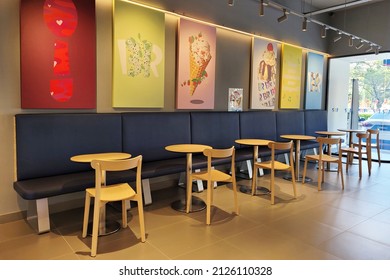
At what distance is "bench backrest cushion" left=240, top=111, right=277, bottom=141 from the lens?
5.87 m

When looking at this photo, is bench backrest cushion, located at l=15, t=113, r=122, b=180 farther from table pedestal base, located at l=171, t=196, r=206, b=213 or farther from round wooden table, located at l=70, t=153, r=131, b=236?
table pedestal base, located at l=171, t=196, r=206, b=213

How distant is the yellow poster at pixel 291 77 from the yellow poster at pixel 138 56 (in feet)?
10.7

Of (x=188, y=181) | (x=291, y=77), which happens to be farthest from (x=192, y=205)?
(x=291, y=77)

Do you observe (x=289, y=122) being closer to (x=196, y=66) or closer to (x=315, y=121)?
(x=315, y=121)

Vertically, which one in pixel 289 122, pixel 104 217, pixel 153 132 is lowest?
pixel 104 217

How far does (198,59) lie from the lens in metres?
5.15

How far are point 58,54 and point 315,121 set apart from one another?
241 inches

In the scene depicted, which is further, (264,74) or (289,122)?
(289,122)

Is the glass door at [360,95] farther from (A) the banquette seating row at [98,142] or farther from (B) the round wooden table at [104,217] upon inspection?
(B) the round wooden table at [104,217]

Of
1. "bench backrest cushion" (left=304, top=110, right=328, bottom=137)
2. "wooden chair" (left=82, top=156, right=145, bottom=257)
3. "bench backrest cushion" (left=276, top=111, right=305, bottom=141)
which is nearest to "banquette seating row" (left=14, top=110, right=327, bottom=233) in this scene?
"wooden chair" (left=82, top=156, right=145, bottom=257)

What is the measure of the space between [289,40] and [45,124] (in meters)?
5.50

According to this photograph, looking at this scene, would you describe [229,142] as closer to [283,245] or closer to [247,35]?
[247,35]

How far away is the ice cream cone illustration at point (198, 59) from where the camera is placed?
5062mm

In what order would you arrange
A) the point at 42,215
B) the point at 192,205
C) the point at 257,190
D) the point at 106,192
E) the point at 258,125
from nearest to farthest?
1. the point at 106,192
2. the point at 42,215
3. the point at 192,205
4. the point at 257,190
5. the point at 258,125
